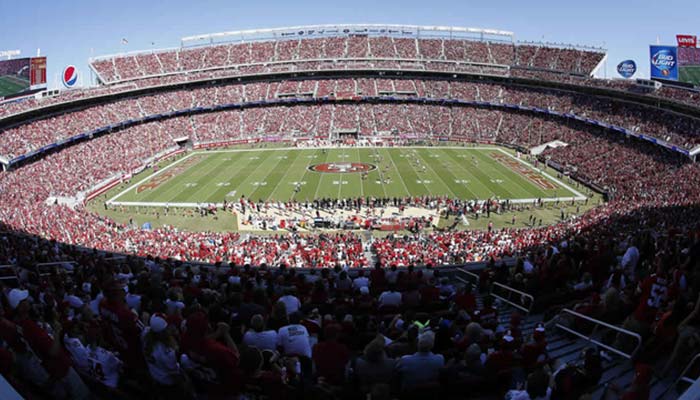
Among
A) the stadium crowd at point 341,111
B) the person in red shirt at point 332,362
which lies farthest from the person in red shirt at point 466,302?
the stadium crowd at point 341,111

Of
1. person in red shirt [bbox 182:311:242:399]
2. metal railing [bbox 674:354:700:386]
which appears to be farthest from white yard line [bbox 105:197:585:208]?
person in red shirt [bbox 182:311:242:399]

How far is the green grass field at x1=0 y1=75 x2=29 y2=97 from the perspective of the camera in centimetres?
5412

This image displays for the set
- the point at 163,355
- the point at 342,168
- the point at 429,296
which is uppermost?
the point at 163,355

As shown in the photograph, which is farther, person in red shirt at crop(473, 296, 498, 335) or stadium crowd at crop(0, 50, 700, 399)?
person in red shirt at crop(473, 296, 498, 335)

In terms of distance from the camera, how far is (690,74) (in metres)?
57.2

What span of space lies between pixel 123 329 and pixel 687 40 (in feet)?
243

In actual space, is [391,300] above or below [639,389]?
below

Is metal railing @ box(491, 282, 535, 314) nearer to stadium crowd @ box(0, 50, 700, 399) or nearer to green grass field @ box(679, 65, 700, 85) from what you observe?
stadium crowd @ box(0, 50, 700, 399)

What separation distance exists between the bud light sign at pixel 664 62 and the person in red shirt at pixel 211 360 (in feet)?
202

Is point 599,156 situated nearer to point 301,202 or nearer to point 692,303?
point 301,202

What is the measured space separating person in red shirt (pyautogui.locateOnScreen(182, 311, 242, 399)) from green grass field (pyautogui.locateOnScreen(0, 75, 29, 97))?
61.9m

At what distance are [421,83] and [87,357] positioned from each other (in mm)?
76352

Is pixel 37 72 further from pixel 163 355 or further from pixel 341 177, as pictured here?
pixel 163 355

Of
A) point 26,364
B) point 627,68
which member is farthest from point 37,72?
point 627,68
